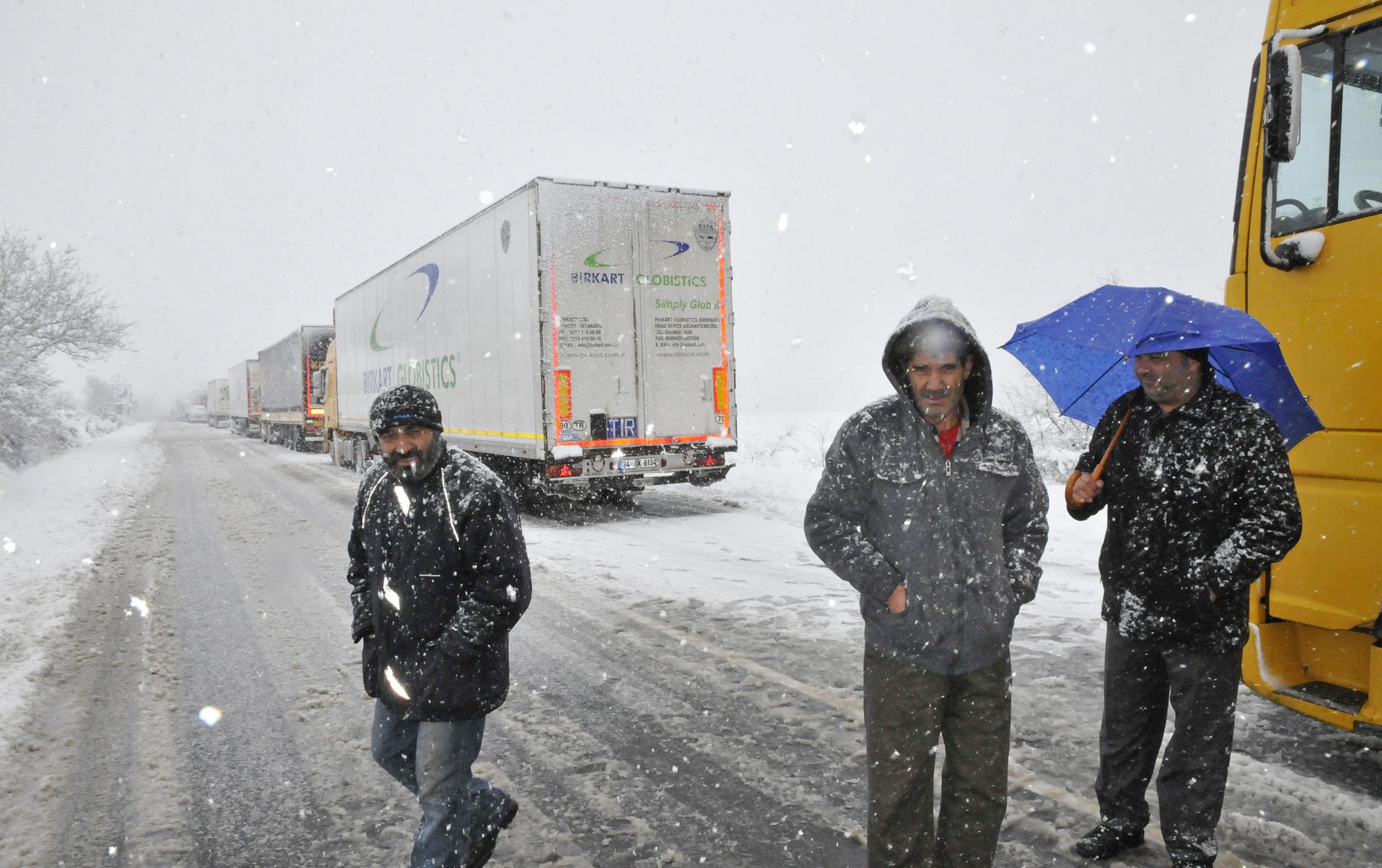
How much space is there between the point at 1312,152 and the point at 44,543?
13.4 metres

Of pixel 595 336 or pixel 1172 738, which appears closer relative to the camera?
pixel 1172 738

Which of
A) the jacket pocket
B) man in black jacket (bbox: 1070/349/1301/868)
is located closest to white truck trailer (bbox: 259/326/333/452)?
the jacket pocket

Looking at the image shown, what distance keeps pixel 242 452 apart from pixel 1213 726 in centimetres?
3347

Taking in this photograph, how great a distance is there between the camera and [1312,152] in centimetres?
357

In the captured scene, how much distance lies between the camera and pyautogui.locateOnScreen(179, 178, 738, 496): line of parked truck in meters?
10.7

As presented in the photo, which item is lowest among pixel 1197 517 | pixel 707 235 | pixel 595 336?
pixel 1197 517

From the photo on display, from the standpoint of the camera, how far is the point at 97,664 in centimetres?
568

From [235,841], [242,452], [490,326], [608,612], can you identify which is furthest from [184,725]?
[242,452]

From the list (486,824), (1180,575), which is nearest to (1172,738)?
(1180,575)

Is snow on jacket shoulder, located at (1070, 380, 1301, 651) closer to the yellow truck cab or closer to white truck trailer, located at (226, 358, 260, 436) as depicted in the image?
the yellow truck cab

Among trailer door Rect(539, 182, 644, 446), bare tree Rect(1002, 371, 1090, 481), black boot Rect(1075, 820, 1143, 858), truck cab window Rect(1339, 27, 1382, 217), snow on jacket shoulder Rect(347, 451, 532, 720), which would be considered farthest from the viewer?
bare tree Rect(1002, 371, 1090, 481)

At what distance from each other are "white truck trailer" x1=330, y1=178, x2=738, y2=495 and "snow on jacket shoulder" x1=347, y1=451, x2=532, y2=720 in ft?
25.9

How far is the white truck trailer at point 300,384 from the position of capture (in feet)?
96.4

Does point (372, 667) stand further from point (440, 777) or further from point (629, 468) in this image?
point (629, 468)
